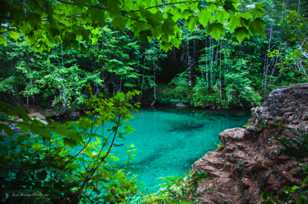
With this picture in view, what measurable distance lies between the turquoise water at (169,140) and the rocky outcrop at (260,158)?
3.82 ft

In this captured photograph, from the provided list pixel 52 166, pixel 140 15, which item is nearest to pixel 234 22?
pixel 140 15

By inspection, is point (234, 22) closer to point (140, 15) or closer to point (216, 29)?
point (216, 29)

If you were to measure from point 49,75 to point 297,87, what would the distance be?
37.8ft

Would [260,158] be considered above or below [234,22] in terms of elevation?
below

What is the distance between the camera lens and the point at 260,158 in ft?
11.6

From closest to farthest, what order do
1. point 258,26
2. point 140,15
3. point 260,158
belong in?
point 258,26 < point 140,15 < point 260,158

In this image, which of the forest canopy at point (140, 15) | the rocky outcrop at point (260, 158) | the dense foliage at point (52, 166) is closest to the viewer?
the dense foliage at point (52, 166)

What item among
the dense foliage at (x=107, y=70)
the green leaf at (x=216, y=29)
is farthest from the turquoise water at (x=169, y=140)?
the green leaf at (x=216, y=29)

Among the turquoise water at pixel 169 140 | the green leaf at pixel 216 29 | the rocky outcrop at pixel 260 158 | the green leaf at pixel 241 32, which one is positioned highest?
the green leaf at pixel 216 29

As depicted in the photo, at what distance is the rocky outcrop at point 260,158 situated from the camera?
3.09 metres

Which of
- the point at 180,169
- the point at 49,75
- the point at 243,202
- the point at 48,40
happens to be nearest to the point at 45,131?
the point at 48,40

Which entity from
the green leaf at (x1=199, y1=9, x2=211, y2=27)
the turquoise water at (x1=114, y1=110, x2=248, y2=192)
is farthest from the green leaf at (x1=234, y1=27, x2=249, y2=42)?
the turquoise water at (x1=114, y1=110, x2=248, y2=192)

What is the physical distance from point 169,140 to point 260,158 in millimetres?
6781

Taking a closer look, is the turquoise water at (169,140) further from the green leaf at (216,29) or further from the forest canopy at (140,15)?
the green leaf at (216,29)
